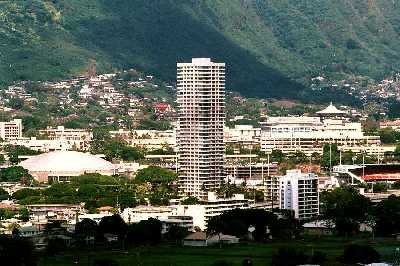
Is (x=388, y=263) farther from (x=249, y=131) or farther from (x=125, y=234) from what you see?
(x=249, y=131)

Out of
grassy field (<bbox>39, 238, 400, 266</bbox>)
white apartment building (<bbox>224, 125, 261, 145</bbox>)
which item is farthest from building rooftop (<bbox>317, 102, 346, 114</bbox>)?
grassy field (<bbox>39, 238, 400, 266</bbox>)

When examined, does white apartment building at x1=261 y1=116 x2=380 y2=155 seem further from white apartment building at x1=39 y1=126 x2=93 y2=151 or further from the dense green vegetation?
the dense green vegetation

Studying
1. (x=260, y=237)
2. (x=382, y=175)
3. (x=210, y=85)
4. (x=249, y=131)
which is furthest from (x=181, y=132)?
(x=249, y=131)

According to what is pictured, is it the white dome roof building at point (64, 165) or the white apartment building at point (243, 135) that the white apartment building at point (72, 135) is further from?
the white dome roof building at point (64, 165)

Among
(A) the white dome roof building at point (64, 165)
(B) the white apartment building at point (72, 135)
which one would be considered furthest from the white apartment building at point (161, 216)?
(B) the white apartment building at point (72, 135)

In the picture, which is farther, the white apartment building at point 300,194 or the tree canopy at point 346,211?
the white apartment building at point 300,194

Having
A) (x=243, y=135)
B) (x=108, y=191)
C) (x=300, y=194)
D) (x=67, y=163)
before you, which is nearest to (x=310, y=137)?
(x=243, y=135)

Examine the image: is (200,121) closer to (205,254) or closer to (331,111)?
(205,254)
